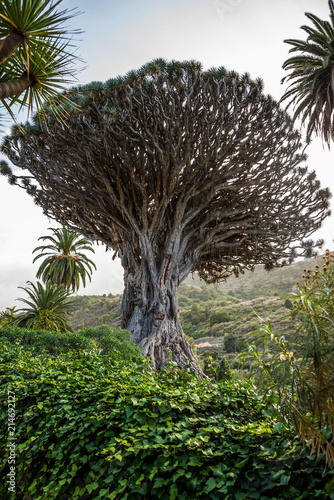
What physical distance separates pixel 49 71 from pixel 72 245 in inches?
723

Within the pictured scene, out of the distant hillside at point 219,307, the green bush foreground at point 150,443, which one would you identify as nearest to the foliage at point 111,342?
the green bush foreground at point 150,443

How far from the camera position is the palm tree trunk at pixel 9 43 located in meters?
2.94

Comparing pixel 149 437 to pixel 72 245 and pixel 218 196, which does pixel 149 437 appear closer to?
pixel 218 196

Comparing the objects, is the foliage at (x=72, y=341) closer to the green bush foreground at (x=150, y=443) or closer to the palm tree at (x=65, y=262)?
the green bush foreground at (x=150, y=443)

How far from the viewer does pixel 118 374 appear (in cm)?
359

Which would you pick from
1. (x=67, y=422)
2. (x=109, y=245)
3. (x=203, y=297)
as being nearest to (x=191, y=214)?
(x=109, y=245)

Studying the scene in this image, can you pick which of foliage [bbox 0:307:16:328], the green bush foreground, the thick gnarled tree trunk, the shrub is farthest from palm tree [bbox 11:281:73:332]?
the shrub

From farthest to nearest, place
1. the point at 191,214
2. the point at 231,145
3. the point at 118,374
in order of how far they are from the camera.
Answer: the point at 191,214
the point at 231,145
the point at 118,374

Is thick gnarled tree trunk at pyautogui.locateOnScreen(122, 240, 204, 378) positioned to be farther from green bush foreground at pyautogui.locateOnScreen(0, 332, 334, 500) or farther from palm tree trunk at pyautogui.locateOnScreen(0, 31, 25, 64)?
palm tree trunk at pyautogui.locateOnScreen(0, 31, 25, 64)

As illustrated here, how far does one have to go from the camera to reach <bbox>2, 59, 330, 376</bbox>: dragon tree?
8.96m

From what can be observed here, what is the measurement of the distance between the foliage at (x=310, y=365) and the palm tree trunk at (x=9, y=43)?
3.37 m

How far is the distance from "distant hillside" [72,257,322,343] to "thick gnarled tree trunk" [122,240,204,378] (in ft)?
19.9

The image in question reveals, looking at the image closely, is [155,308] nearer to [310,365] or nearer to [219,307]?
[310,365]

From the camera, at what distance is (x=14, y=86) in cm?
322
